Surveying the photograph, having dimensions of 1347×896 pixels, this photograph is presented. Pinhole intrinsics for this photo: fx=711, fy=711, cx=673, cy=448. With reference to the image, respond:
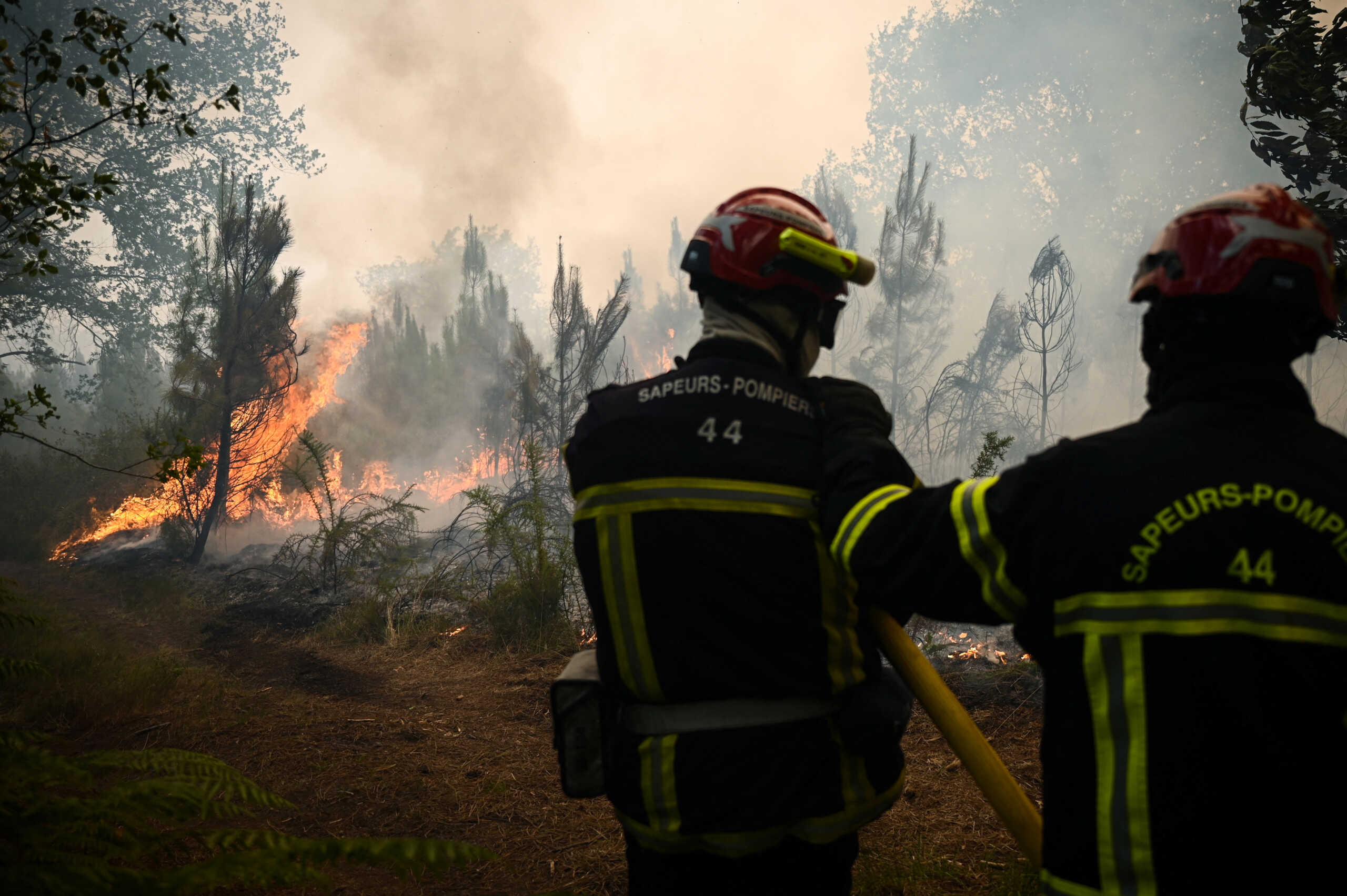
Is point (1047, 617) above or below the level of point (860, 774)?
above

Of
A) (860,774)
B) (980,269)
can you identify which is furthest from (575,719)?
(980,269)

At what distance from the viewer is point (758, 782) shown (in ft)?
5.12

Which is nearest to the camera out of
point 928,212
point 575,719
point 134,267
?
point 575,719

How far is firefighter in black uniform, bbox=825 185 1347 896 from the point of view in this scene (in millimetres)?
1037

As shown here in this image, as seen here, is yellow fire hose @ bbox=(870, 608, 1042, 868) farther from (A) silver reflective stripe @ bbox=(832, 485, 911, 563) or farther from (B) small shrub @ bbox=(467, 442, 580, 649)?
(B) small shrub @ bbox=(467, 442, 580, 649)

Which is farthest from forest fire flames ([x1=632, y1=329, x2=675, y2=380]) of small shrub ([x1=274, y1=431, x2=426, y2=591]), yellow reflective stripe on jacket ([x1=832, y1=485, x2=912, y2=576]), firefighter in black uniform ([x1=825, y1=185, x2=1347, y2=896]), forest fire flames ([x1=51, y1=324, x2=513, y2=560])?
firefighter in black uniform ([x1=825, y1=185, x2=1347, y2=896])

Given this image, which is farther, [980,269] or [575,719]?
[980,269]

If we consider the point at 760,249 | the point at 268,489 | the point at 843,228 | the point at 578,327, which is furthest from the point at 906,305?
the point at 760,249

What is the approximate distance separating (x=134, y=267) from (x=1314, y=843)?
3827cm

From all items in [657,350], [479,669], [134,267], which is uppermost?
[657,350]

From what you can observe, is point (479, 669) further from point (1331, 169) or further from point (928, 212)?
point (928, 212)

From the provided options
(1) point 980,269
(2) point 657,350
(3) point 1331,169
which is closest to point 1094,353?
(1) point 980,269

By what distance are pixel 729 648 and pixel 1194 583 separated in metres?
0.87

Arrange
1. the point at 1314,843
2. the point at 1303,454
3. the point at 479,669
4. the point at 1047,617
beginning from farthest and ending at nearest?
the point at 479,669
the point at 1047,617
the point at 1303,454
the point at 1314,843
